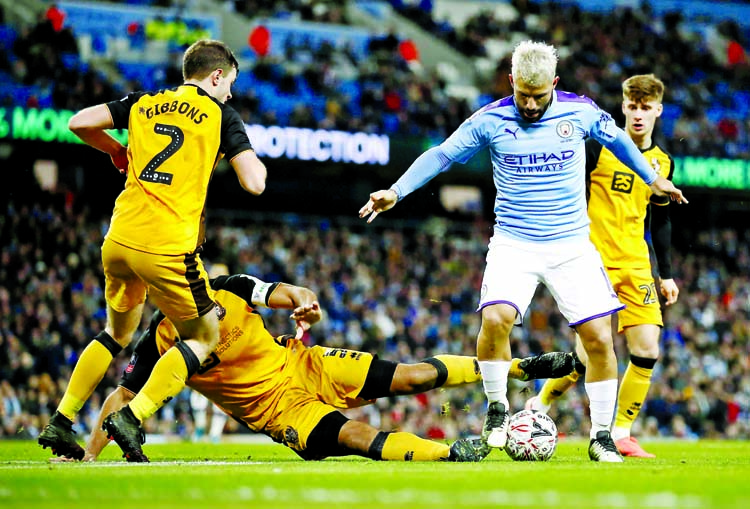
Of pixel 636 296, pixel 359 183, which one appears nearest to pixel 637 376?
pixel 636 296

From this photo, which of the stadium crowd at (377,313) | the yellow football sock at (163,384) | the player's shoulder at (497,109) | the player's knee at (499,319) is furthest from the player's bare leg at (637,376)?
the stadium crowd at (377,313)

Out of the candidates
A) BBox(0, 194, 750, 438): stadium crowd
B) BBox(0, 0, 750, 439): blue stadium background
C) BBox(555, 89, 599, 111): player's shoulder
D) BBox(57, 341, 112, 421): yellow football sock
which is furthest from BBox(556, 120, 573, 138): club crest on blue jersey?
BBox(0, 0, 750, 439): blue stadium background

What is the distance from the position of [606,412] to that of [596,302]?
784mm

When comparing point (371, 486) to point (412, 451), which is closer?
point (371, 486)

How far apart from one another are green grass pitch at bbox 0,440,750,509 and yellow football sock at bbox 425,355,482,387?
0.92 metres

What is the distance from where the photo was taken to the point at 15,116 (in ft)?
69.2

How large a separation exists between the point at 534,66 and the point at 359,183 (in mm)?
21518

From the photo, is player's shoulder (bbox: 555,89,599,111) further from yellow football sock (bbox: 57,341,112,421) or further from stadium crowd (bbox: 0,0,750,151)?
stadium crowd (bbox: 0,0,750,151)

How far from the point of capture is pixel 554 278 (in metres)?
7.09

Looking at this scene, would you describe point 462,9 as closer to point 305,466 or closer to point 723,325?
point 723,325

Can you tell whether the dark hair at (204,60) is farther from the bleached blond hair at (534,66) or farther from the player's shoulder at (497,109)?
the bleached blond hair at (534,66)

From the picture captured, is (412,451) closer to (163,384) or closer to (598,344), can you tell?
(598,344)

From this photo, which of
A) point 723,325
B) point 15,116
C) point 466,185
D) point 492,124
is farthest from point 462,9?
point 492,124

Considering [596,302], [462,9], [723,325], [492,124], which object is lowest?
[723,325]
